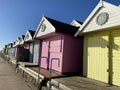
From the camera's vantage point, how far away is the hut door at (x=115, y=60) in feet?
21.3

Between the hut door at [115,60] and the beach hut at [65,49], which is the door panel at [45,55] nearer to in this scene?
the beach hut at [65,49]

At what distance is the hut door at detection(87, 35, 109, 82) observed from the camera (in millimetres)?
7168

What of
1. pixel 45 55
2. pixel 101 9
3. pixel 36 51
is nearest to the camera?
pixel 101 9

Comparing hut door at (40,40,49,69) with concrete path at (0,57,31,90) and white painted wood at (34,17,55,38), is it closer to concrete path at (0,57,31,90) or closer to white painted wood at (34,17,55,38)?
white painted wood at (34,17,55,38)

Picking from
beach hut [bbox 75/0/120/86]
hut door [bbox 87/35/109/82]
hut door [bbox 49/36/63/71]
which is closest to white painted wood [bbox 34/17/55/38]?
hut door [bbox 49/36/63/71]

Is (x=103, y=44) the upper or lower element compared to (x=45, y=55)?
upper

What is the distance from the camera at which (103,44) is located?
738 cm

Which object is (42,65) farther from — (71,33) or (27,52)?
(27,52)

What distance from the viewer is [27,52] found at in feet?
58.1

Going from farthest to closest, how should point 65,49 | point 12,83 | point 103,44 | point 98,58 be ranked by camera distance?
point 12,83, point 65,49, point 98,58, point 103,44

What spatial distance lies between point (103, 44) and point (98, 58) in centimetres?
83

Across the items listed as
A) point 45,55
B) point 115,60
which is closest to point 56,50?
point 45,55

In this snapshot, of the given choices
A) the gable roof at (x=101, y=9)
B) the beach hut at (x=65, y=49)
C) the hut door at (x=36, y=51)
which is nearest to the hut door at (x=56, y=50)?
the beach hut at (x=65, y=49)

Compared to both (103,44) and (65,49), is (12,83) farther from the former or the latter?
(103,44)
